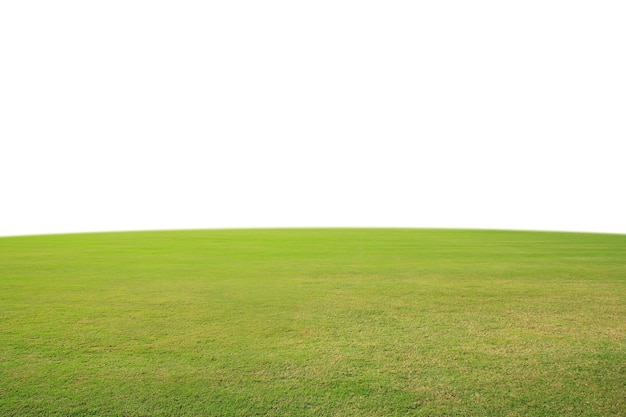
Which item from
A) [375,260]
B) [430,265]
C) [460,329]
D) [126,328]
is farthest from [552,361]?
[375,260]

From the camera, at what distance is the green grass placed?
297cm

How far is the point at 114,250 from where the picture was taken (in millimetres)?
12336

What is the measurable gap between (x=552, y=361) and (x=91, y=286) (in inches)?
226

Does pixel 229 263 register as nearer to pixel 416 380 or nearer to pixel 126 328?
pixel 126 328

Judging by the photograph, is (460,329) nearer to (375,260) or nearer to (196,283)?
(196,283)

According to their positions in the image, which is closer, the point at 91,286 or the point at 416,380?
the point at 416,380

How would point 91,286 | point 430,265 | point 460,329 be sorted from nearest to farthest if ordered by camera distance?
1. point 460,329
2. point 91,286
3. point 430,265

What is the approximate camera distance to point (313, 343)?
404cm

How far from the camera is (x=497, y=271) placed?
8297 mm

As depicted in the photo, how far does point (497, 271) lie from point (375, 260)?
2378 millimetres

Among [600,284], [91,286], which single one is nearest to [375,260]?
[600,284]

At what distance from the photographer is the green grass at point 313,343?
2975mm

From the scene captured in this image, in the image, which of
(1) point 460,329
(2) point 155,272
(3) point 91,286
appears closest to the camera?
(1) point 460,329

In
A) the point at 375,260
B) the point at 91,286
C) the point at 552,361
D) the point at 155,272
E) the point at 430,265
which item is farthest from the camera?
the point at 375,260
